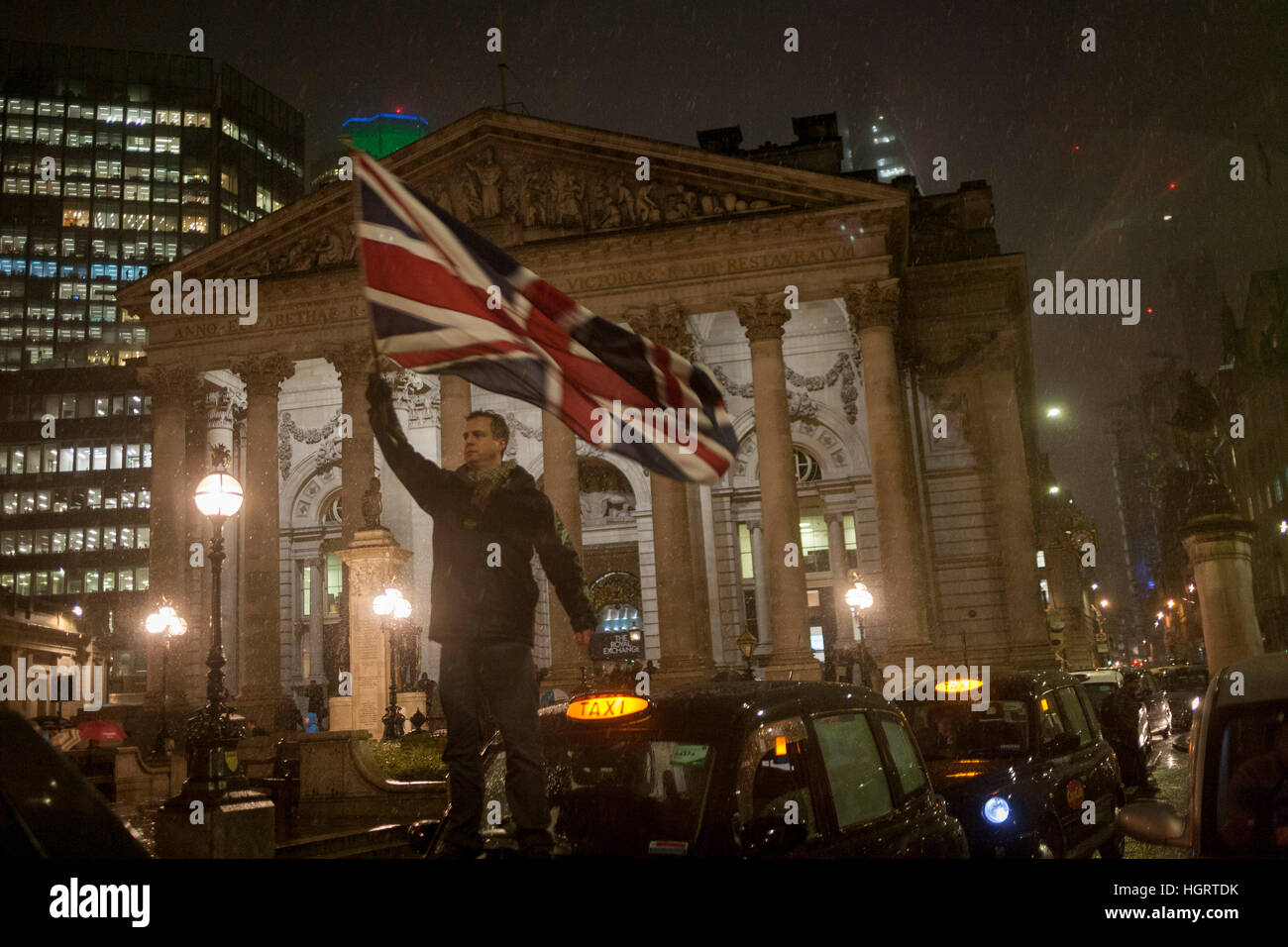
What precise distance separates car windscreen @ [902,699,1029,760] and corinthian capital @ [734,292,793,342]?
952 inches


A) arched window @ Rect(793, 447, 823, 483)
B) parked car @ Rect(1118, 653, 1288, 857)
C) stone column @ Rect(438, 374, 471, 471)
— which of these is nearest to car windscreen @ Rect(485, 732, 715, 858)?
parked car @ Rect(1118, 653, 1288, 857)

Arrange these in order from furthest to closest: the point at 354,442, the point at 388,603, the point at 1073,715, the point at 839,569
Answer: the point at 839,569 → the point at 354,442 → the point at 388,603 → the point at 1073,715

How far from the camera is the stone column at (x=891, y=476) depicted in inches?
1291

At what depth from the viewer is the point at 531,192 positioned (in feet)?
120

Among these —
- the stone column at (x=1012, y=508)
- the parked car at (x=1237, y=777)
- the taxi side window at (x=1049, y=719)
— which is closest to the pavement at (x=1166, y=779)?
the taxi side window at (x=1049, y=719)

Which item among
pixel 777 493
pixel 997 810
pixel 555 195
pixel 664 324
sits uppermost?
pixel 555 195

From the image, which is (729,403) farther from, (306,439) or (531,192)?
(306,439)

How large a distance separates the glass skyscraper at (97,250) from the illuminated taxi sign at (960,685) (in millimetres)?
88829

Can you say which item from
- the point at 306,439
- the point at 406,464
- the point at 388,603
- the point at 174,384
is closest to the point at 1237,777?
the point at 406,464

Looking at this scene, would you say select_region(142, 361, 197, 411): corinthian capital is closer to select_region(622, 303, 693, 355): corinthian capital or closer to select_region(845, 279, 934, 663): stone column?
select_region(622, 303, 693, 355): corinthian capital

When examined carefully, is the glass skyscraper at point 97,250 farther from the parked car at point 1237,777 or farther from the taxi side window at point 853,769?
the parked car at point 1237,777

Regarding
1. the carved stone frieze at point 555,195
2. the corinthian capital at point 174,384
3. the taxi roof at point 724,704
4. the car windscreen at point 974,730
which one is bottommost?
the car windscreen at point 974,730

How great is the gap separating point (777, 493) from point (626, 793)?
28.9 m
